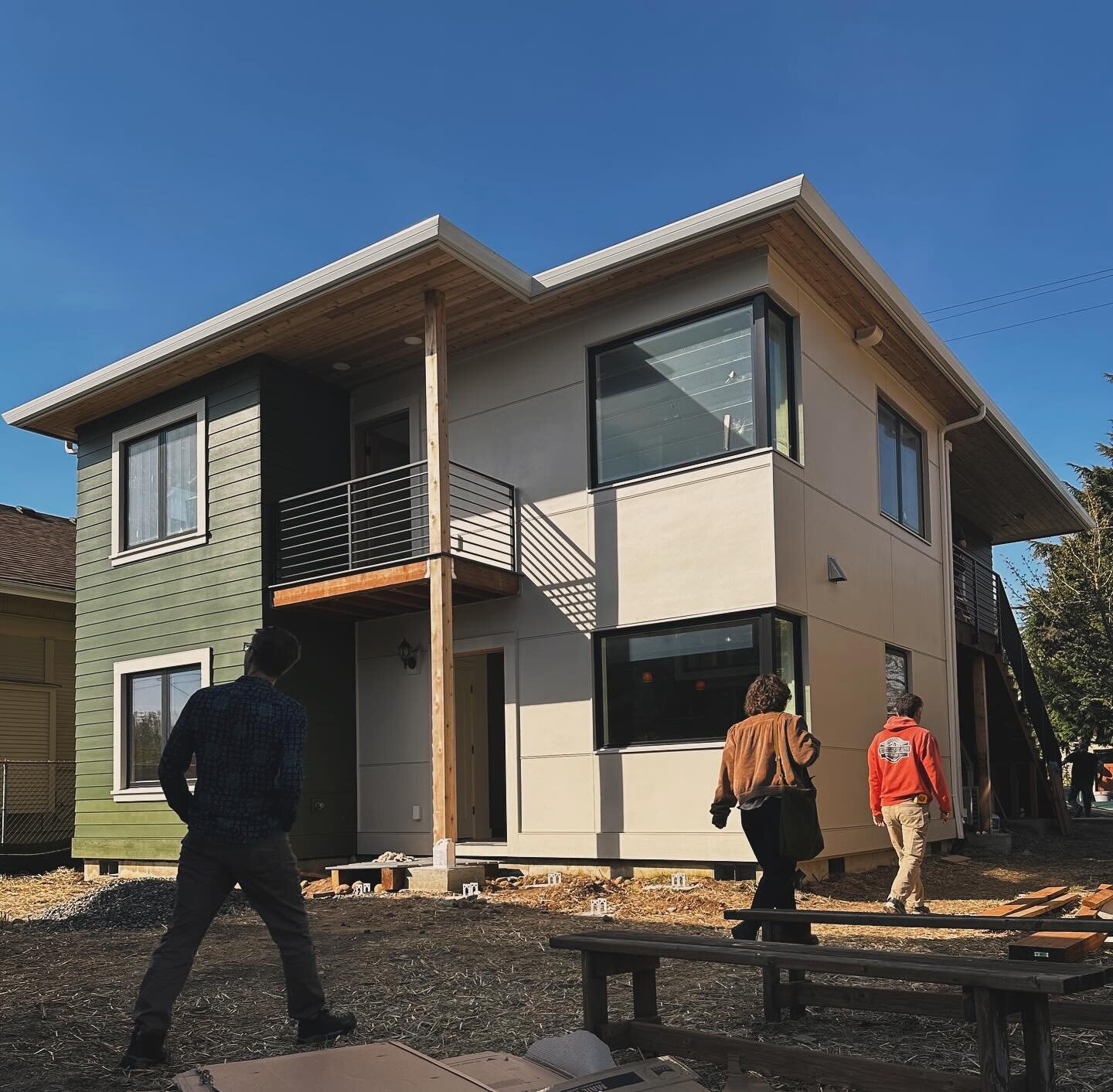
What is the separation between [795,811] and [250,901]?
3.32 metres

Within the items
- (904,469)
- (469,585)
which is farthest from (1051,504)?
(469,585)

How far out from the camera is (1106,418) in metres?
34.5

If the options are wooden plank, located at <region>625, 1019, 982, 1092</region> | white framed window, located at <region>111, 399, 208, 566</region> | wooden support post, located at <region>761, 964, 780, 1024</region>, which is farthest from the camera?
white framed window, located at <region>111, 399, 208, 566</region>

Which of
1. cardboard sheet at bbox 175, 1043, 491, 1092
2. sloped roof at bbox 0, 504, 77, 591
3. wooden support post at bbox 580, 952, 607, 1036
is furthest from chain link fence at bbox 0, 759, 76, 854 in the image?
cardboard sheet at bbox 175, 1043, 491, 1092

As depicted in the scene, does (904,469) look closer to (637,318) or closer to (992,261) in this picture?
(637,318)

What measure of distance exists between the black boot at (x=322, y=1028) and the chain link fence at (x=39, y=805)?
40.9ft

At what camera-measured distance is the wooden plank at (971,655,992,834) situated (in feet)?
52.3

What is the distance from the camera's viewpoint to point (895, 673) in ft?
44.6

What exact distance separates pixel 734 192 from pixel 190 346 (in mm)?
6097

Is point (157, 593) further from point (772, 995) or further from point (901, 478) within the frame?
point (772, 995)

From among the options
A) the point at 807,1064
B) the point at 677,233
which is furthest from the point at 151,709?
the point at 807,1064

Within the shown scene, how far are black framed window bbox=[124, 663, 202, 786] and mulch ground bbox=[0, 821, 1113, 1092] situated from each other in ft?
10.4

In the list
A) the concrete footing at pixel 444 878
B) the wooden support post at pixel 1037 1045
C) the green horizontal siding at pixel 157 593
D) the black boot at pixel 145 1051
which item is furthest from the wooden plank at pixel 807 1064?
the green horizontal siding at pixel 157 593

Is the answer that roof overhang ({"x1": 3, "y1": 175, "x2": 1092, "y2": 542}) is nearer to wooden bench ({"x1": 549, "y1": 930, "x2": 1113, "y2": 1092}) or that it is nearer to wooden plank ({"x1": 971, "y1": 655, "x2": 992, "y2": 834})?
wooden plank ({"x1": 971, "y1": 655, "x2": 992, "y2": 834})
